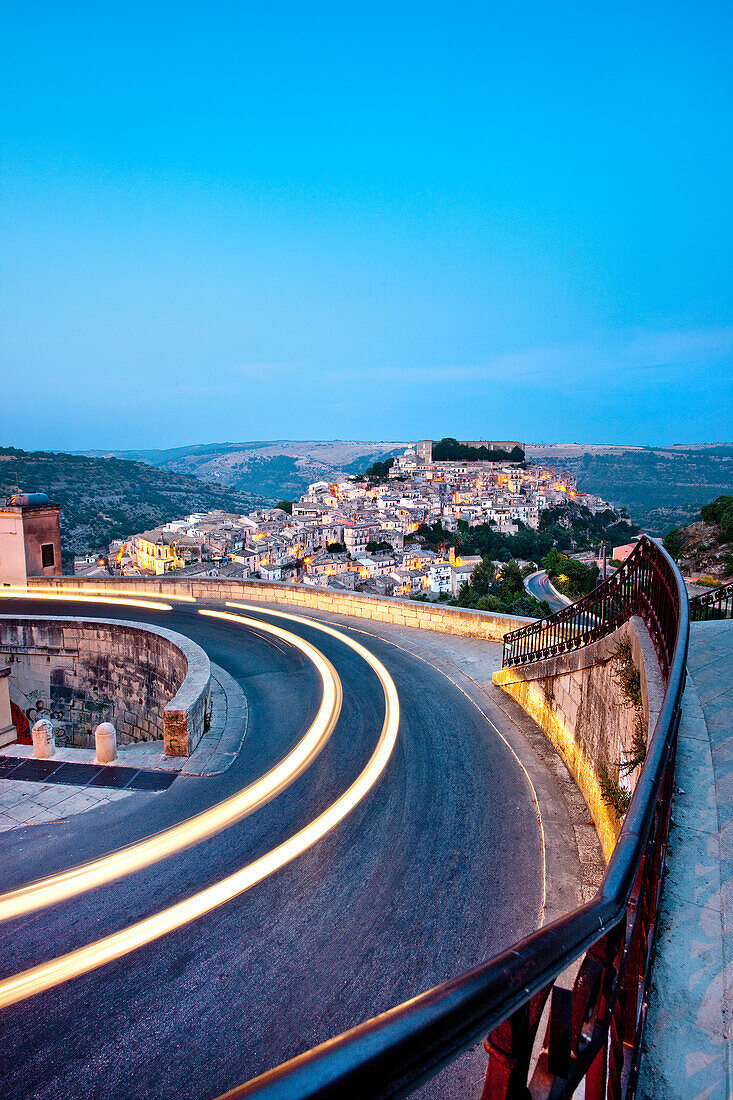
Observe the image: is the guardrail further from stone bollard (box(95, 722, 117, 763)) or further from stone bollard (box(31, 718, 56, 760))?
stone bollard (box(31, 718, 56, 760))

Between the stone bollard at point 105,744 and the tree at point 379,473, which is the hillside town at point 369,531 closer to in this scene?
the tree at point 379,473

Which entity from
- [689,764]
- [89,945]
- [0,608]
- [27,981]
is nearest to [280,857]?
[89,945]

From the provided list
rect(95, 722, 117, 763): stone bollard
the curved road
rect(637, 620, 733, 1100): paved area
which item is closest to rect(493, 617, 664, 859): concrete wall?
rect(637, 620, 733, 1100): paved area

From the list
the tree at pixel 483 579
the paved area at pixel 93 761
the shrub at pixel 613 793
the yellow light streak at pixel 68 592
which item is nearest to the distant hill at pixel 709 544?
the tree at pixel 483 579

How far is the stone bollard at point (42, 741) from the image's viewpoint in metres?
7.31

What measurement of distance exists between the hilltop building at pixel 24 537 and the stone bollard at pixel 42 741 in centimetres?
1490

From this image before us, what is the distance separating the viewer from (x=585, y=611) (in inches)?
302

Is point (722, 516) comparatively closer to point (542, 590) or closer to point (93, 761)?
point (542, 590)

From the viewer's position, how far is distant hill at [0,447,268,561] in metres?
91.3

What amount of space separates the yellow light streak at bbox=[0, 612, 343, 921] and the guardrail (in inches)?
171

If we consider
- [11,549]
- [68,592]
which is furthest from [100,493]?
[68,592]

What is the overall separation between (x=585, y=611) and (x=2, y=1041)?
7.01 metres

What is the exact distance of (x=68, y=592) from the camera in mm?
19625

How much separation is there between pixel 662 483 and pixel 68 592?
163 m
